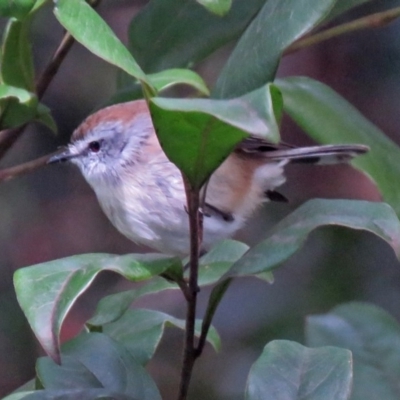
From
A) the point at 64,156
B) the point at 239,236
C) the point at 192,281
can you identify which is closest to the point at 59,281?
the point at 192,281

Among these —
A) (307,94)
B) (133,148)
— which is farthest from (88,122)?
(307,94)

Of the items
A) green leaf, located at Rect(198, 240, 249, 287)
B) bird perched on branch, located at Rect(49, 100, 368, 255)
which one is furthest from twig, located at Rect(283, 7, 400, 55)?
green leaf, located at Rect(198, 240, 249, 287)

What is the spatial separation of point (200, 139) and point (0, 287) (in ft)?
7.85

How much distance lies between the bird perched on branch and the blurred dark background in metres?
0.79

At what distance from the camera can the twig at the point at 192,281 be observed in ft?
2.99

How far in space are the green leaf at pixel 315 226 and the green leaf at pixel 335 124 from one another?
0.31 meters

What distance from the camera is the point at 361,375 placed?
1207 mm

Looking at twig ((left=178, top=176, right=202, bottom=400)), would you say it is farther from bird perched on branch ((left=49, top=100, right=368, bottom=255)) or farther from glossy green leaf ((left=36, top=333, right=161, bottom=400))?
bird perched on branch ((left=49, top=100, right=368, bottom=255))

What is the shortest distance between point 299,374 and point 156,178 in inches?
32.6

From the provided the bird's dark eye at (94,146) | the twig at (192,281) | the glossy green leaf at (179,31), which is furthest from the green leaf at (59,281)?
the bird's dark eye at (94,146)

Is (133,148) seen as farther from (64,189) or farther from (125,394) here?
(64,189)

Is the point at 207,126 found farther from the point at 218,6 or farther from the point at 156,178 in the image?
the point at 156,178

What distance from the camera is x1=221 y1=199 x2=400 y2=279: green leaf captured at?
37.7 inches

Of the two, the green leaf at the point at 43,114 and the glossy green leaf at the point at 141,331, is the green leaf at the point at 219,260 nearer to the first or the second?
the glossy green leaf at the point at 141,331
